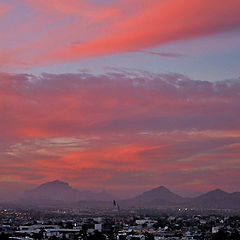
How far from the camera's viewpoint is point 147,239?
92438 millimetres

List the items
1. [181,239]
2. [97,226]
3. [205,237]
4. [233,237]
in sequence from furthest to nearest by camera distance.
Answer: [97,226]
[205,237]
[181,239]
[233,237]

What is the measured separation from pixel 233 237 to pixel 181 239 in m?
9.49

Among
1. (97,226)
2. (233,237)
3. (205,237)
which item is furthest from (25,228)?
(233,237)

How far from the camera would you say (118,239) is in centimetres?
9244

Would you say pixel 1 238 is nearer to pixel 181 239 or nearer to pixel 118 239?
pixel 118 239

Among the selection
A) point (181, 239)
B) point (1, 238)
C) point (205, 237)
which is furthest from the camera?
point (205, 237)

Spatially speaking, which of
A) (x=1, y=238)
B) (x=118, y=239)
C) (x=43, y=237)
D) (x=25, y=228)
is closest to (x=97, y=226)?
(x=25, y=228)

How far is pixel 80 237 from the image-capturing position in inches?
3829

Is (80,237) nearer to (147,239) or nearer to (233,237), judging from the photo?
(147,239)

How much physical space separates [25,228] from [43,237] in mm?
31078

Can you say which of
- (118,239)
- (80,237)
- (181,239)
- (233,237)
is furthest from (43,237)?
(233,237)

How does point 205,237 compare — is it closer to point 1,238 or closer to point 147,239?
point 147,239

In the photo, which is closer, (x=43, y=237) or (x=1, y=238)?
(x=1, y=238)

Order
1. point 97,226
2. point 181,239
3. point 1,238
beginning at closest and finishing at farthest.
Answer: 1. point 1,238
2. point 181,239
3. point 97,226
